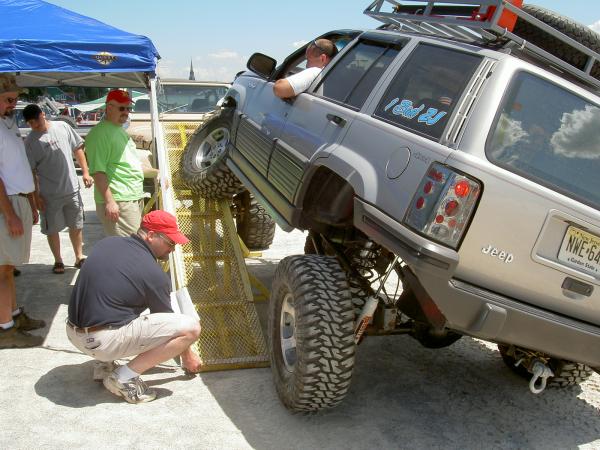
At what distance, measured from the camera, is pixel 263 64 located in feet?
18.0

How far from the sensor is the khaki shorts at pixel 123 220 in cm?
547

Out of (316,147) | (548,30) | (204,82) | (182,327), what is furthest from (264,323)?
(204,82)

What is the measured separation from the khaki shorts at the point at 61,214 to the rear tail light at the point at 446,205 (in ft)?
14.9

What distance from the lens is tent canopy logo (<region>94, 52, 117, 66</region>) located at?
4.62 metres

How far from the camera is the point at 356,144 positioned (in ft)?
11.2

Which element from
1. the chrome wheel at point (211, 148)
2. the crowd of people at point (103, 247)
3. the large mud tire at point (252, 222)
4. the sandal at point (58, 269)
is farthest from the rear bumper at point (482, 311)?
the sandal at point (58, 269)

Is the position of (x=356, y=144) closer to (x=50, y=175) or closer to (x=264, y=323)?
(x=264, y=323)

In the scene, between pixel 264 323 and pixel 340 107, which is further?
pixel 264 323

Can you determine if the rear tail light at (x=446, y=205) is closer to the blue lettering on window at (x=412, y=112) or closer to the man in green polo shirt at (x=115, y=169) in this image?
the blue lettering on window at (x=412, y=112)

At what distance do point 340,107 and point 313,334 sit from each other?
1451 millimetres

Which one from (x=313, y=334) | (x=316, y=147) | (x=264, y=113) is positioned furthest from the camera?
(x=264, y=113)

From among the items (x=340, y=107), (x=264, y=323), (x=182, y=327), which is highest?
(x=340, y=107)

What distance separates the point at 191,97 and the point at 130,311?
22.7ft

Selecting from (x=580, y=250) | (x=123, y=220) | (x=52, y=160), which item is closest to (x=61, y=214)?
(x=52, y=160)
